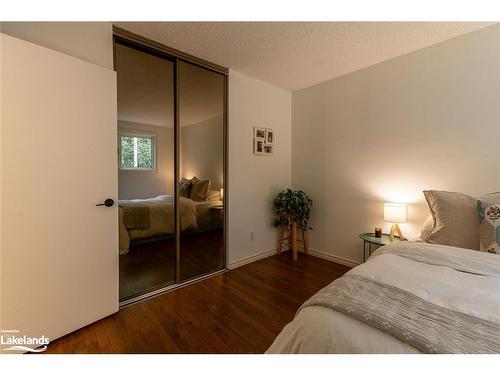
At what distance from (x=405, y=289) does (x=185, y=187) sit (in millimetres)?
2070

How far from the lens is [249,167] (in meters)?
2.87

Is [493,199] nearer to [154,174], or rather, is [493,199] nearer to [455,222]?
[455,222]

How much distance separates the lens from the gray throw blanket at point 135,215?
2104 mm

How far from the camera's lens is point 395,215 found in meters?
2.16

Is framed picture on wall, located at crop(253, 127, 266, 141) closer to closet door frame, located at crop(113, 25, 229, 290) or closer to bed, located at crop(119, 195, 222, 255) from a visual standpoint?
closet door frame, located at crop(113, 25, 229, 290)

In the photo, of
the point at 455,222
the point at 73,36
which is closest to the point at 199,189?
the point at 73,36

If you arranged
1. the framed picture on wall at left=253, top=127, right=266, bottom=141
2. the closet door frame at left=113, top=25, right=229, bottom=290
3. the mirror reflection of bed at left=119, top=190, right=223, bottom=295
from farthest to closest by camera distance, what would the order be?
the framed picture on wall at left=253, top=127, right=266, bottom=141, the mirror reflection of bed at left=119, top=190, right=223, bottom=295, the closet door frame at left=113, top=25, right=229, bottom=290

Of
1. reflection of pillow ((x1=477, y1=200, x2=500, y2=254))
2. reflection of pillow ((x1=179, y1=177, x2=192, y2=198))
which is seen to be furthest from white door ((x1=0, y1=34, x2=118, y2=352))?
reflection of pillow ((x1=477, y1=200, x2=500, y2=254))

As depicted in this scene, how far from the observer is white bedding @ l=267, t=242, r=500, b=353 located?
0.69m

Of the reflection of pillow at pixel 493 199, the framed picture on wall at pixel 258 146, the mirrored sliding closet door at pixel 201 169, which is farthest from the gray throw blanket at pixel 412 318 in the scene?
the framed picture on wall at pixel 258 146

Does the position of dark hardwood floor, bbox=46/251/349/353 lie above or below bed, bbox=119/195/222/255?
below

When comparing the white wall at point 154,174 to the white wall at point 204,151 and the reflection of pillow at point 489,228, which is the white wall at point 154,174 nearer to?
the white wall at point 204,151

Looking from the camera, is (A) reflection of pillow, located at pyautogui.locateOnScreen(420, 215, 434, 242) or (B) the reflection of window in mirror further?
(B) the reflection of window in mirror
